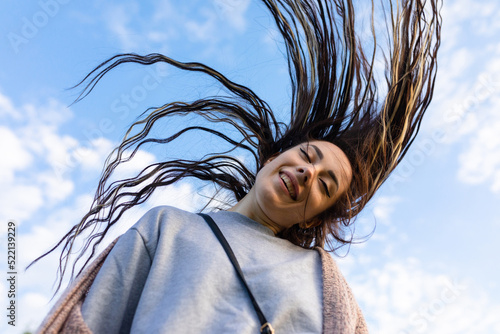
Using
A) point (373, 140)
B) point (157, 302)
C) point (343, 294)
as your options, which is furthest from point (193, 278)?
point (373, 140)

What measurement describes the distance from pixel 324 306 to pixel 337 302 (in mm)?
64

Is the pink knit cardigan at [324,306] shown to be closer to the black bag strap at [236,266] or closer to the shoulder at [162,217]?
the shoulder at [162,217]

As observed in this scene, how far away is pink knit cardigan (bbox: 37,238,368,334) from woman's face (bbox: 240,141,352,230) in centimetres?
26

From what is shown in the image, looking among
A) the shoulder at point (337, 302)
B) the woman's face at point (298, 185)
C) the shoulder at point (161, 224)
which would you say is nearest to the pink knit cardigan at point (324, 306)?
the shoulder at point (337, 302)

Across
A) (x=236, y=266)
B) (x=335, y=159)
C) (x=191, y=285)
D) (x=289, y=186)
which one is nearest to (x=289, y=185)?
(x=289, y=186)

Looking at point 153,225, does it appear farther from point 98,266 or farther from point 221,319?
point 221,319

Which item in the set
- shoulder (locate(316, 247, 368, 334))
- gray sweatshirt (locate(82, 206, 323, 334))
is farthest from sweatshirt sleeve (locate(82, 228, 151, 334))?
shoulder (locate(316, 247, 368, 334))

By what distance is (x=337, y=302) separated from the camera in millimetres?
2469

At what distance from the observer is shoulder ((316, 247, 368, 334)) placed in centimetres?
238

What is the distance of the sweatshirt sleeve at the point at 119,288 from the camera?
2107 millimetres

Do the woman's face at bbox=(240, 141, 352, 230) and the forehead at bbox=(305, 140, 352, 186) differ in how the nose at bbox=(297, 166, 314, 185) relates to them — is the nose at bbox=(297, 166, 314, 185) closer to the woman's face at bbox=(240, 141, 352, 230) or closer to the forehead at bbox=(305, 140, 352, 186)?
the woman's face at bbox=(240, 141, 352, 230)

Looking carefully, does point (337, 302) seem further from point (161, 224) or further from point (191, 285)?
point (161, 224)

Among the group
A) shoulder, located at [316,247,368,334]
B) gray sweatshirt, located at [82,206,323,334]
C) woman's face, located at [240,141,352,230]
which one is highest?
woman's face, located at [240,141,352,230]

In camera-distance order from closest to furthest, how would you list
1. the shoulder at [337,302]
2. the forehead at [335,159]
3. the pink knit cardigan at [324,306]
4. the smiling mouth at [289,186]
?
1. the pink knit cardigan at [324,306]
2. the shoulder at [337,302]
3. the smiling mouth at [289,186]
4. the forehead at [335,159]
